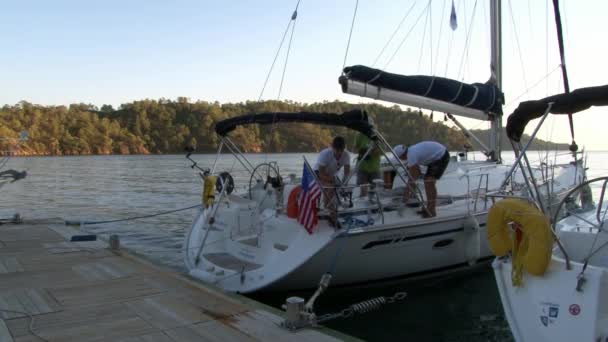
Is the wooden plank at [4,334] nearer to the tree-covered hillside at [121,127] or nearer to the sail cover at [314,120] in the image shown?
the sail cover at [314,120]

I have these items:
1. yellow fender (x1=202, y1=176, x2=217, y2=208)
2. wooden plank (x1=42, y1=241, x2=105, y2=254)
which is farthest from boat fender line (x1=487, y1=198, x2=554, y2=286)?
wooden plank (x1=42, y1=241, x2=105, y2=254)

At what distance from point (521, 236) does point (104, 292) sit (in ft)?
15.4

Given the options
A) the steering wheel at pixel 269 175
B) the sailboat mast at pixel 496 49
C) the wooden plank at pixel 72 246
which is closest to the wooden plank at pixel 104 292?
the wooden plank at pixel 72 246

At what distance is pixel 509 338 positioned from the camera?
6.35 metres

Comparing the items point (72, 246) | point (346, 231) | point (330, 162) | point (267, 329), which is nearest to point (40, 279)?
point (72, 246)

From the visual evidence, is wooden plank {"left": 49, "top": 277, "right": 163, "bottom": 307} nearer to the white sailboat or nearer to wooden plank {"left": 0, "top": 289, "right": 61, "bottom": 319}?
wooden plank {"left": 0, "top": 289, "right": 61, "bottom": 319}

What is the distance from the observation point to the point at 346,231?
6.62m

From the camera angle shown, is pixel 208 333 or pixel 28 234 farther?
pixel 28 234

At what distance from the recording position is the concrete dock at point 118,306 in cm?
476

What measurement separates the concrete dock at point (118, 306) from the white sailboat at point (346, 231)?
81 centimetres

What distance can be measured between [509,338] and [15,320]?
18.4 ft

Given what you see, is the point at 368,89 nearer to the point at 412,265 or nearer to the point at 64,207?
the point at 412,265

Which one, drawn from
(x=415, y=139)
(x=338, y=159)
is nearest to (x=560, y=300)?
(x=338, y=159)

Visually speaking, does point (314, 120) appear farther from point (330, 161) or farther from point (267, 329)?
point (267, 329)
